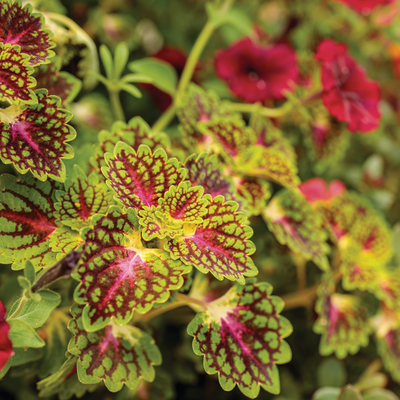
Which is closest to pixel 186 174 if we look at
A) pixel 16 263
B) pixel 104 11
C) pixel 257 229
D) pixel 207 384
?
pixel 16 263

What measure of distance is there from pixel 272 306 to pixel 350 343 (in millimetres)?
251

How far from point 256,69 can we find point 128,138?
0.51m

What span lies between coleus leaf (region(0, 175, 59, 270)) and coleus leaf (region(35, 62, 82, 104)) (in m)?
0.13

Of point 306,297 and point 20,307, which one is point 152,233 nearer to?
point 20,307

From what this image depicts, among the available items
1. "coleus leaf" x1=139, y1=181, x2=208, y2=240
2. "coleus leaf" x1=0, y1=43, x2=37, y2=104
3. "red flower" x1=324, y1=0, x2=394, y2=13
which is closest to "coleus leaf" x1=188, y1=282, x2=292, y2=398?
"coleus leaf" x1=139, y1=181, x2=208, y2=240

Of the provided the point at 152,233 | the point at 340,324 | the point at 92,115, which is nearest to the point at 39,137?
the point at 152,233

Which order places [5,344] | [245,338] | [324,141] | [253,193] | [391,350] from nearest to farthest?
[5,344] → [245,338] → [253,193] → [391,350] → [324,141]

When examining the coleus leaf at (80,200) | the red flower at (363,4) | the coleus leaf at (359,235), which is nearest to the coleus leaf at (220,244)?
the coleus leaf at (80,200)

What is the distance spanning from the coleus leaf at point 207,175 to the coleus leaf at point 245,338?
0.13 meters

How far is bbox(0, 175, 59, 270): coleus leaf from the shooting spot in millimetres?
438

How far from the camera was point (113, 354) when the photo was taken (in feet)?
1.51

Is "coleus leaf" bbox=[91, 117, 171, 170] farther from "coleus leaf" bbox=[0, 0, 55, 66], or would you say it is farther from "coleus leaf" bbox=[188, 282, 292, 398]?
"coleus leaf" bbox=[188, 282, 292, 398]

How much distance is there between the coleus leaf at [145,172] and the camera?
0.45 meters

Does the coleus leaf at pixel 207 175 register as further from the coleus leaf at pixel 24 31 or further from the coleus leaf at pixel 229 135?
the coleus leaf at pixel 24 31
